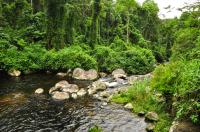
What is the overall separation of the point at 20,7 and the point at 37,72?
14073 millimetres

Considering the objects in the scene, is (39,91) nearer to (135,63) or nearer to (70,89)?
(70,89)

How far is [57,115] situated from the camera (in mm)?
19406

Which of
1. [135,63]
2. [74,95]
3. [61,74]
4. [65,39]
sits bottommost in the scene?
[61,74]

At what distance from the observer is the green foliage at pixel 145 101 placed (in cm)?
1630

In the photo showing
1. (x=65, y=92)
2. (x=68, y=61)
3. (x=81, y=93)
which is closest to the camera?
(x=65, y=92)

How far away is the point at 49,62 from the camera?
3856cm

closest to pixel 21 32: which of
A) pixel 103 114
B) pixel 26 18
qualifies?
pixel 26 18

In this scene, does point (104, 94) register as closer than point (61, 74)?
Yes

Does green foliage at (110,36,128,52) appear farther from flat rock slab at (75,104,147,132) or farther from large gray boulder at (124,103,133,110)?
flat rock slab at (75,104,147,132)

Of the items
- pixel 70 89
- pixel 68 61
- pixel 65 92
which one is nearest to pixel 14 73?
pixel 68 61

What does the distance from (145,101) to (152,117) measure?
3.32 metres

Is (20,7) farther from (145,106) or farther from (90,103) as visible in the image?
(145,106)

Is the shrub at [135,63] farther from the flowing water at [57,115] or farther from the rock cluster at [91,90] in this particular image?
the flowing water at [57,115]

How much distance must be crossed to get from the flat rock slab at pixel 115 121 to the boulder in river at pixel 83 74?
13.8 metres
